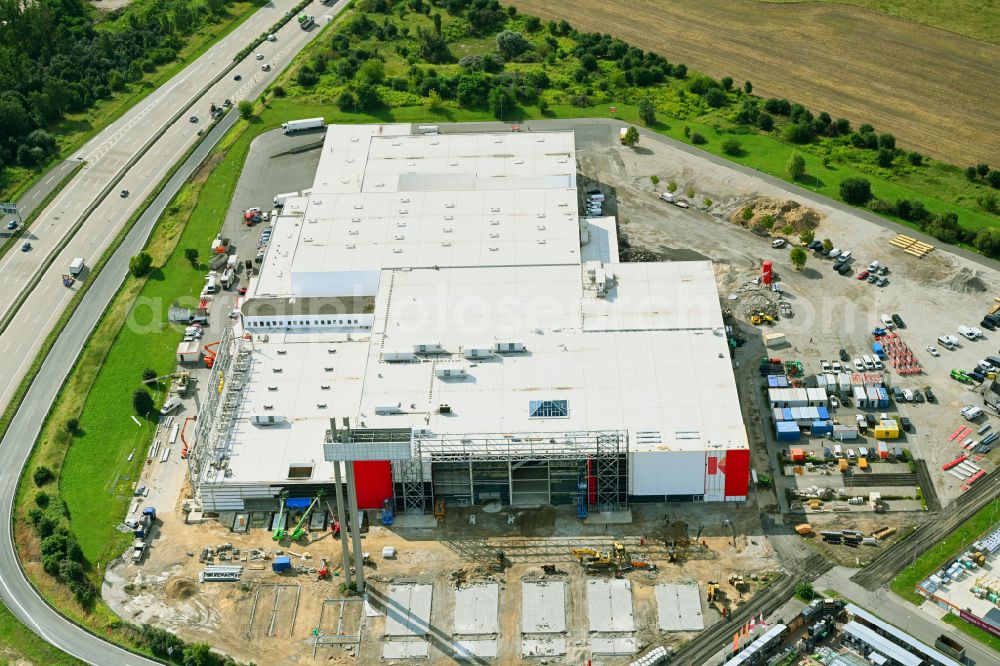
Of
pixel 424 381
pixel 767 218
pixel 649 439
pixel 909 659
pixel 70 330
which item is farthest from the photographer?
pixel 767 218

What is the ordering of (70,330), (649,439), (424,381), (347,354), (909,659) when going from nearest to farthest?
(909,659), (649,439), (424,381), (347,354), (70,330)

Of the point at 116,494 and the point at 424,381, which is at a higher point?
the point at 424,381

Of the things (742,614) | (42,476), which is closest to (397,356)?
(42,476)

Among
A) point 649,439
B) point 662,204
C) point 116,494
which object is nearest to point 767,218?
point 662,204

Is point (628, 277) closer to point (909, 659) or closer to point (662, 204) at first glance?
point (662, 204)

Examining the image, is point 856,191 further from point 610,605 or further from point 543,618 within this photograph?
point 543,618

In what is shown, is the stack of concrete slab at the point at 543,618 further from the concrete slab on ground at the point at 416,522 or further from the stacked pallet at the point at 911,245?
the stacked pallet at the point at 911,245

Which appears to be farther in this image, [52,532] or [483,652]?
[52,532]

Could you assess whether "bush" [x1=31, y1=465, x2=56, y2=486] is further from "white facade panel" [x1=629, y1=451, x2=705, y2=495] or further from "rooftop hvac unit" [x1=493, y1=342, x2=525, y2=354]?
"white facade panel" [x1=629, y1=451, x2=705, y2=495]
